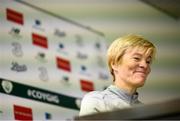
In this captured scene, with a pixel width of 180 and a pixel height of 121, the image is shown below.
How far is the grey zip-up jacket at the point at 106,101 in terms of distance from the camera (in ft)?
4.50

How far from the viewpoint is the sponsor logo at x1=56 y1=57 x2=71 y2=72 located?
3.86 meters

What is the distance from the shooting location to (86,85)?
409 centimetres

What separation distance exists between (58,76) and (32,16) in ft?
1.78

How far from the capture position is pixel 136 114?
901 millimetres

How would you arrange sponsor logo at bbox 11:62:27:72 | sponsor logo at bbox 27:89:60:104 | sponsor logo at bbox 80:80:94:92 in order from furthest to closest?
sponsor logo at bbox 80:80:94:92, sponsor logo at bbox 27:89:60:104, sponsor logo at bbox 11:62:27:72

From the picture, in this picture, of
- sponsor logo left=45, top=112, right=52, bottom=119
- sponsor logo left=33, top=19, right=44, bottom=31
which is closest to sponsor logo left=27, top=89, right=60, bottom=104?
sponsor logo left=45, top=112, right=52, bottom=119

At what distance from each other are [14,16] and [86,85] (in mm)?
962

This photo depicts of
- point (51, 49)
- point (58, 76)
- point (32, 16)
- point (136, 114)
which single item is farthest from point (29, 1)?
point (136, 114)

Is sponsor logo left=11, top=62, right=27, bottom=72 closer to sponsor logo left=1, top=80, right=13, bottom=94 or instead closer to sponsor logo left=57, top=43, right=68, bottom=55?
sponsor logo left=1, top=80, right=13, bottom=94

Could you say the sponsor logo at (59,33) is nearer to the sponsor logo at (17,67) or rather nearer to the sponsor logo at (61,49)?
the sponsor logo at (61,49)

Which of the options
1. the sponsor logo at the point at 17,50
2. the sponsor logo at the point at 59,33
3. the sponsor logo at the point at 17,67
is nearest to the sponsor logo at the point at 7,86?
the sponsor logo at the point at 17,67

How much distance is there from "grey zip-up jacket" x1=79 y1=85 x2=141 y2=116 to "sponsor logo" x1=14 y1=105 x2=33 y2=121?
183 centimetres

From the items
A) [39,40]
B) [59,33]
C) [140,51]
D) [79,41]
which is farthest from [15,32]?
[140,51]

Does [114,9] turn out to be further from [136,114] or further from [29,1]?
[136,114]
